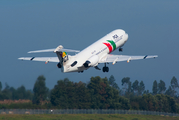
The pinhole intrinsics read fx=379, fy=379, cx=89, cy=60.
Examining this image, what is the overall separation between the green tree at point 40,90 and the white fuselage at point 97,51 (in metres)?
15.7

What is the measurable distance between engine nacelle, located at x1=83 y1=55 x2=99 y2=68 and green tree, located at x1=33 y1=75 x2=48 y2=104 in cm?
1735

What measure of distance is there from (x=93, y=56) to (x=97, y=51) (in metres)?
3.34

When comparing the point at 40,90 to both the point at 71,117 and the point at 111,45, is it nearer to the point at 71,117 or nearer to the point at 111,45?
the point at 71,117

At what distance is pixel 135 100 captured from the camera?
122062mm

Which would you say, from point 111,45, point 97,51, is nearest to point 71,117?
point 111,45

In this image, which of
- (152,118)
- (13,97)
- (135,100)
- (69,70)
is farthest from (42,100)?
(135,100)

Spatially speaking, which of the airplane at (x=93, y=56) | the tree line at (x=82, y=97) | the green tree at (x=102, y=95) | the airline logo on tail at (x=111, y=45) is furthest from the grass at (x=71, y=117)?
the green tree at (x=102, y=95)

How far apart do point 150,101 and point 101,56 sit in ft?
172

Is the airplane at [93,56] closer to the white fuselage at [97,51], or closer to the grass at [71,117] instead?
the white fuselage at [97,51]

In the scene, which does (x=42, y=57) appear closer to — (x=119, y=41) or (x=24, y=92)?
(x=24, y=92)

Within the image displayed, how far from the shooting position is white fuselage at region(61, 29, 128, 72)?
225 feet

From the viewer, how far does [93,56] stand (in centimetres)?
7269

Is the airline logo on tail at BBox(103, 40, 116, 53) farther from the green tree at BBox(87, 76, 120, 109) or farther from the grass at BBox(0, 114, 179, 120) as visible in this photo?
the green tree at BBox(87, 76, 120, 109)

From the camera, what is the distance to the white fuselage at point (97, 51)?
68562 millimetres
